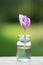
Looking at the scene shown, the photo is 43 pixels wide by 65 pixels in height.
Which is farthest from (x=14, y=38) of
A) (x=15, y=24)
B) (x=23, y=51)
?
(x=23, y=51)

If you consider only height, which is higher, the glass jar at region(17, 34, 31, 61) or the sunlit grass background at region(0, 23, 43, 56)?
the glass jar at region(17, 34, 31, 61)

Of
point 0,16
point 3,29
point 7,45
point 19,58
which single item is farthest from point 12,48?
point 19,58

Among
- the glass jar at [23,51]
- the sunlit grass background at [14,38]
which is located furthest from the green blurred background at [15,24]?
the glass jar at [23,51]

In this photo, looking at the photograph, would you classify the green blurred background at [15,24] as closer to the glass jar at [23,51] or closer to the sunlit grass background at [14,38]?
the sunlit grass background at [14,38]

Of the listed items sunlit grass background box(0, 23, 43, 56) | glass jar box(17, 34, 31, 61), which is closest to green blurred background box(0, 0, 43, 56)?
sunlit grass background box(0, 23, 43, 56)

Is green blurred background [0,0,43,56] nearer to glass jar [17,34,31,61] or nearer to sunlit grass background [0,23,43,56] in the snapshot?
sunlit grass background [0,23,43,56]

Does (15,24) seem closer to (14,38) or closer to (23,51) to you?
(14,38)

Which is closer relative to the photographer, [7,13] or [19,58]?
[19,58]

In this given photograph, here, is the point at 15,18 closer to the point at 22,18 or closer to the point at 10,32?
the point at 10,32
